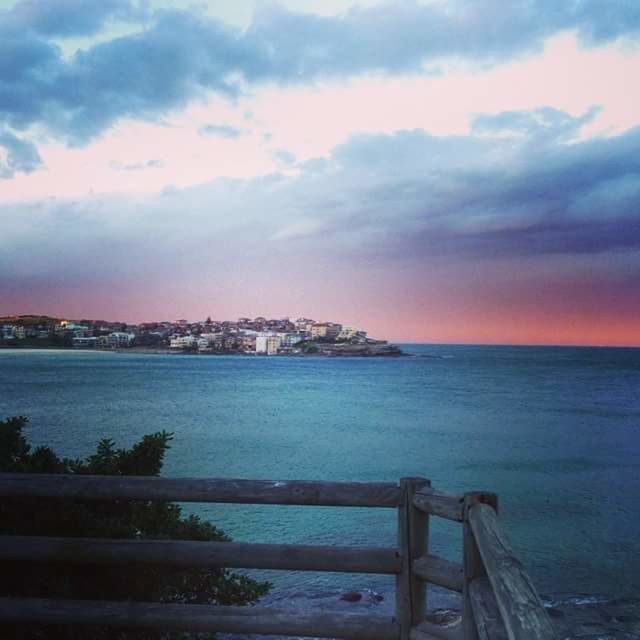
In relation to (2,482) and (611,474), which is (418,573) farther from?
(611,474)

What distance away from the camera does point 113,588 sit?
4.97m

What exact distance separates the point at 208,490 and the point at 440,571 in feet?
3.84

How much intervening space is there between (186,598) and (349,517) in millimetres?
10674

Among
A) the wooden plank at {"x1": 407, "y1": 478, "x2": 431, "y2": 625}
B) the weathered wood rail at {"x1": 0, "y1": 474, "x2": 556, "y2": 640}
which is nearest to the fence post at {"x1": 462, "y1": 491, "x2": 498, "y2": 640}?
the weathered wood rail at {"x1": 0, "y1": 474, "x2": 556, "y2": 640}

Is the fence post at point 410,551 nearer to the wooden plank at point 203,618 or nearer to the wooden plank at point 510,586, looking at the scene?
the wooden plank at point 203,618

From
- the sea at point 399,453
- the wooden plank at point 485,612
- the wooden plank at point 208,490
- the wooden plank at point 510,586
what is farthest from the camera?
the sea at point 399,453

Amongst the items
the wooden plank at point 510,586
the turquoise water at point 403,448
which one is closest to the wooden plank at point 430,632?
the wooden plank at point 510,586

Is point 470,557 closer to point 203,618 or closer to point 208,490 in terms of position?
point 208,490

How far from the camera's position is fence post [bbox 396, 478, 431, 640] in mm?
3328

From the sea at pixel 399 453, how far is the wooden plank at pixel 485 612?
7354 mm

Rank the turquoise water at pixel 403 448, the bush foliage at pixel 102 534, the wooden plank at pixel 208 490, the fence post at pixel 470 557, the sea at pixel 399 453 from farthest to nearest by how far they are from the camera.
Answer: the turquoise water at pixel 403 448 < the sea at pixel 399 453 < the bush foliage at pixel 102 534 < the wooden plank at pixel 208 490 < the fence post at pixel 470 557

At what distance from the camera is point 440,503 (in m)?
3.04

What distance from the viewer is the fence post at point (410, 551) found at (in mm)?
3328

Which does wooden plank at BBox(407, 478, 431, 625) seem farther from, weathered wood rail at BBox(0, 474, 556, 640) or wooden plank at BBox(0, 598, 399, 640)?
wooden plank at BBox(0, 598, 399, 640)
